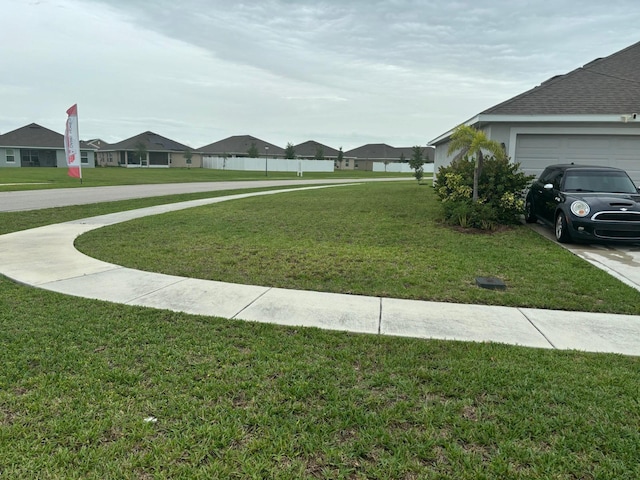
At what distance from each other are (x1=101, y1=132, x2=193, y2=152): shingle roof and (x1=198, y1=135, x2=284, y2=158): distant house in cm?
378

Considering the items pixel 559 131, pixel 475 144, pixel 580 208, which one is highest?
pixel 559 131

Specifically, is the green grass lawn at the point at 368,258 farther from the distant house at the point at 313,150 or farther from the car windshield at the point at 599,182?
the distant house at the point at 313,150

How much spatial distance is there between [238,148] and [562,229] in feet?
229

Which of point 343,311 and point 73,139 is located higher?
point 73,139

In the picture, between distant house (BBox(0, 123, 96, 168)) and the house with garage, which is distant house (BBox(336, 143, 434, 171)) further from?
distant house (BBox(0, 123, 96, 168))

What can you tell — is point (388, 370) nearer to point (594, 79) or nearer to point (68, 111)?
point (594, 79)

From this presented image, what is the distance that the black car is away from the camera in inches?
342

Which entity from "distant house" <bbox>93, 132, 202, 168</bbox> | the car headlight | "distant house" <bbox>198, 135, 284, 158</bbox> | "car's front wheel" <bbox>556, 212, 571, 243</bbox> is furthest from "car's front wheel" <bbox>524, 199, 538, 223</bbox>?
"distant house" <bbox>93, 132, 202, 168</bbox>

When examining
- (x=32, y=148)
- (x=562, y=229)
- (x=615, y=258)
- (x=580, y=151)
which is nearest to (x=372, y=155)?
(x=32, y=148)

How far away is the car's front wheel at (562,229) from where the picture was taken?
9266mm

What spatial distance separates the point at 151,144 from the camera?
231ft

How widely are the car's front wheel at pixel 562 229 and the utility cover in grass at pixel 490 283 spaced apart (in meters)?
3.94

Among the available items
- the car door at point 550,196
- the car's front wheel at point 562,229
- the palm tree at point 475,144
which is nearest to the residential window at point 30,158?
the palm tree at point 475,144

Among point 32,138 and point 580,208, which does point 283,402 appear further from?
point 32,138
